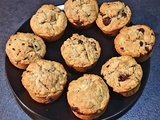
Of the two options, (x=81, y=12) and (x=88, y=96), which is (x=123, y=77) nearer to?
(x=88, y=96)

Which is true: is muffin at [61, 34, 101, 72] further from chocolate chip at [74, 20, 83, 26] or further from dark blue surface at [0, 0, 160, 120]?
dark blue surface at [0, 0, 160, 120]

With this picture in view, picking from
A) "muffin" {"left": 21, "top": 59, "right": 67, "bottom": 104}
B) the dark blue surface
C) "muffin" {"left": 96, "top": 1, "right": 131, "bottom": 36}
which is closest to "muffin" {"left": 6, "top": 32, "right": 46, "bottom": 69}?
"muffin" {"left": 21, "top": 59, "right": 67, "bottom": 104}

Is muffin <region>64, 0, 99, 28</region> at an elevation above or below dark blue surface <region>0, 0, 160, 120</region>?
above

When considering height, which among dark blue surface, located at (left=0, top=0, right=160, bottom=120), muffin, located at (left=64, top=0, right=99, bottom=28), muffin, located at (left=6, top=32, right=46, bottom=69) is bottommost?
dark blue surface, located at (left=0, top=0, right=160, bottom=120)

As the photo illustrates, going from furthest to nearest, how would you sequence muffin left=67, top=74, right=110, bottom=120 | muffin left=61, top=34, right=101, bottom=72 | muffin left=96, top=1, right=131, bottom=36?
muffin left=96, top=1, right=131, bottom=36 < muffin left=61, top=34, right=101, bottom=72 < muffin left=67, top=74, right=110, bottom=120

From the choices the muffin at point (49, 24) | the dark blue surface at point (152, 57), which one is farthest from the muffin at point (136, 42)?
the muffin at point (49, 24)

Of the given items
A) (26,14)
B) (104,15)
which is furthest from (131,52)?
(26,14)

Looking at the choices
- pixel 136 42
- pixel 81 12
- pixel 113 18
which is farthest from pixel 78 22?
pixel 136 42
